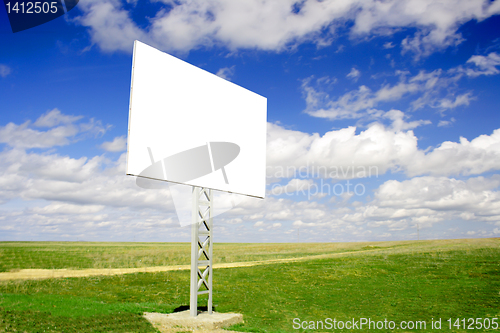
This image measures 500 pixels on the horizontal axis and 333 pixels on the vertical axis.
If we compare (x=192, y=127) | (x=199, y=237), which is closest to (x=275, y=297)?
(x=199, y=237)

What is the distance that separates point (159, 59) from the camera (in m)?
12.2

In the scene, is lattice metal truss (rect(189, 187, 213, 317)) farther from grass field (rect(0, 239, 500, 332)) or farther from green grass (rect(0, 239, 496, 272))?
green grass (rect(0, 239, 496, 272))

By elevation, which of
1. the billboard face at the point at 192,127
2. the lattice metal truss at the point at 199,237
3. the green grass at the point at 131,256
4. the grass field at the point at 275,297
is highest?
the billboard face at the point at 192,127

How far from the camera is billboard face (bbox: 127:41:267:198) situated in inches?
448

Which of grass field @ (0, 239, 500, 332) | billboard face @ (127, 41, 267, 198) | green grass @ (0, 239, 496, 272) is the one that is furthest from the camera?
green grass @ (0, 239, 496, 272)

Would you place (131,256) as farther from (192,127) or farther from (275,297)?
(192,127)

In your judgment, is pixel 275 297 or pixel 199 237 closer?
pixel 199 237

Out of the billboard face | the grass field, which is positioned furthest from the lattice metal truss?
the grass field

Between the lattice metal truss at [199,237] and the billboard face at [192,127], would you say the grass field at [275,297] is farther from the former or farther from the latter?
the billboard face at [192,127]

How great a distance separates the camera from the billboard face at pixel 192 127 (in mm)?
11383

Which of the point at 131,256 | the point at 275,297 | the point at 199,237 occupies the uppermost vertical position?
the point at 199,237

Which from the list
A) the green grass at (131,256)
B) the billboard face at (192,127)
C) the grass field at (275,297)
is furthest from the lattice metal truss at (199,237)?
the green grass at (131,256)

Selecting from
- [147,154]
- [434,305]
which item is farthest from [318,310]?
[147,154]

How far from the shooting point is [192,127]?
13.2m
